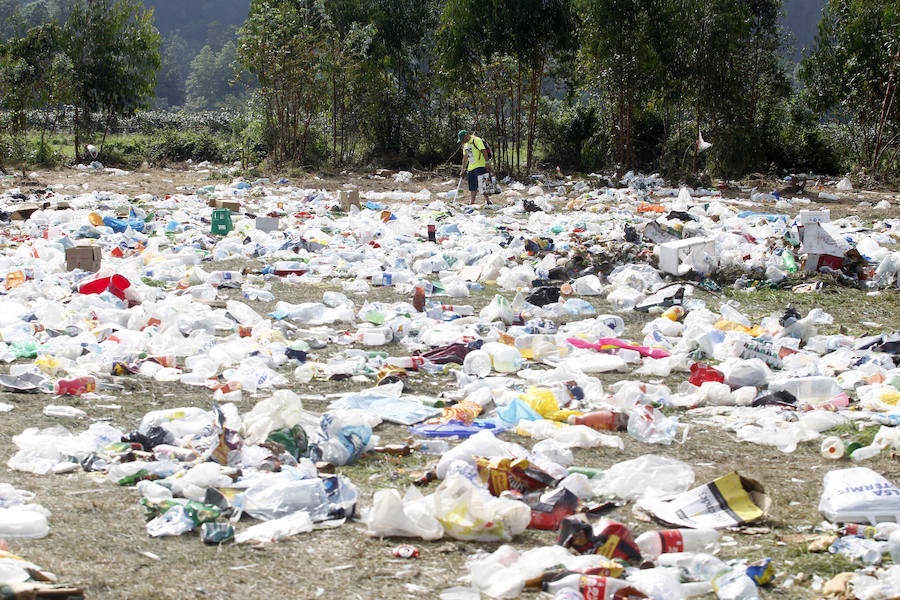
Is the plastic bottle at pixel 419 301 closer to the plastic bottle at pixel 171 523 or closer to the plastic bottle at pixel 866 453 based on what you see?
the plastic bottle at pixel 866 453

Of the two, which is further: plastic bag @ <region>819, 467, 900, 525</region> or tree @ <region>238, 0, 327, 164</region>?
tree @ <region>238, 0, 327, 164</region>

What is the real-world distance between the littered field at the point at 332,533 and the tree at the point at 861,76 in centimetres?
1222

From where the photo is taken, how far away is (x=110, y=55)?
19281mm

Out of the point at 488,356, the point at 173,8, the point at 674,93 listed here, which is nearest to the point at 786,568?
the point at 488,356

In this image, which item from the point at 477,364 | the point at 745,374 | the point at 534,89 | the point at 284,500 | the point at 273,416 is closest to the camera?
the point at 284,500

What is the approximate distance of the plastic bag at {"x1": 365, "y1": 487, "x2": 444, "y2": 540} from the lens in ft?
8.47

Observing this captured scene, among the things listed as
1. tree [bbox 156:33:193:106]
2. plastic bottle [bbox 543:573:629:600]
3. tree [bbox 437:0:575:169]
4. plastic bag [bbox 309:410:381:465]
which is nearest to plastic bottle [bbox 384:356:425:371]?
Answer: plastic bag [bbox 309:410:381:465]

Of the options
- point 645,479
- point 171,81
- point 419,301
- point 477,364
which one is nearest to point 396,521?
point 645,479

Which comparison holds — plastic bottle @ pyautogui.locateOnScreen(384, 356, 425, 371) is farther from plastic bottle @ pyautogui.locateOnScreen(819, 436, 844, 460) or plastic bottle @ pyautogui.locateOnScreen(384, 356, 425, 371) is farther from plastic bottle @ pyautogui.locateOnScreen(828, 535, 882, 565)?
plastic bottle @ pyautogui.locateOnScreen(828, 535, 882, 565)

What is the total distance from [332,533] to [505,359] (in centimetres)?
215

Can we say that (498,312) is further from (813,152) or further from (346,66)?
(813,152)

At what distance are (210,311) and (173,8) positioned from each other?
10112 centimetres

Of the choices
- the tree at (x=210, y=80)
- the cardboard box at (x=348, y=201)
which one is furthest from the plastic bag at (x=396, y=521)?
the tree at (x=210, y=80)

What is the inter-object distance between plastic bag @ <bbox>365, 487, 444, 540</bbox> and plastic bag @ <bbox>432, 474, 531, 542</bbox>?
1.7 inches
